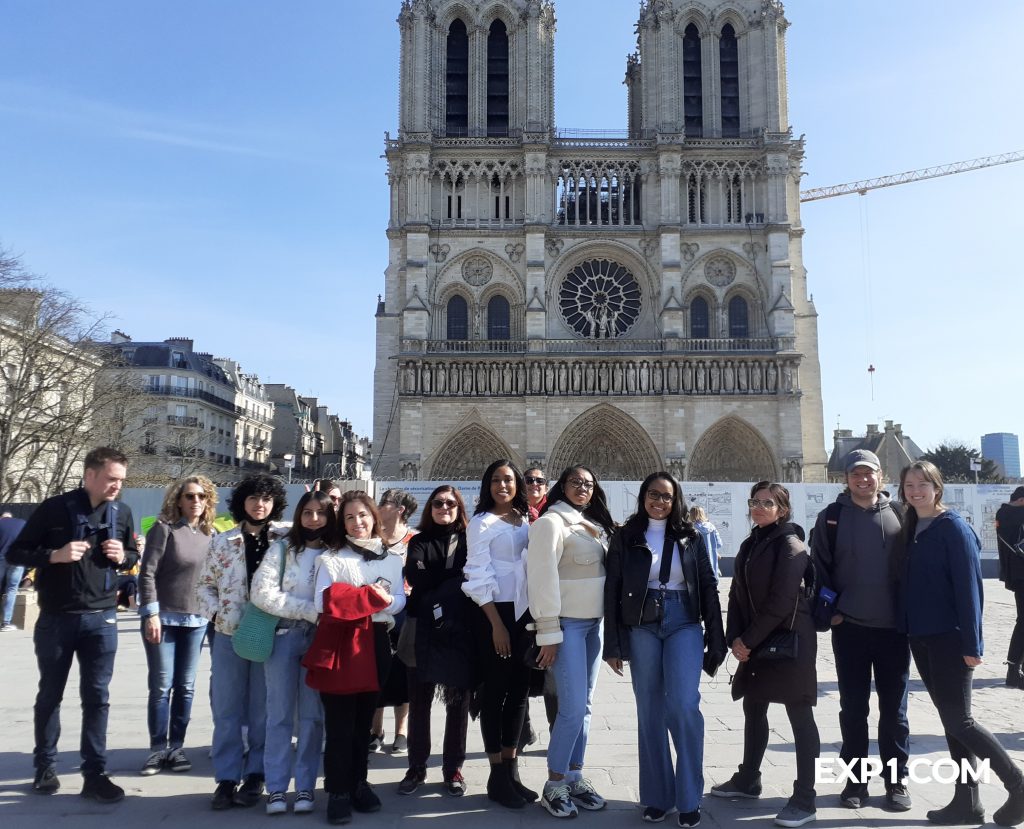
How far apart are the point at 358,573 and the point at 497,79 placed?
99.0 ft

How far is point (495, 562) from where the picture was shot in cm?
444

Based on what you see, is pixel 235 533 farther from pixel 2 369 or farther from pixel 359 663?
pixel 2 369

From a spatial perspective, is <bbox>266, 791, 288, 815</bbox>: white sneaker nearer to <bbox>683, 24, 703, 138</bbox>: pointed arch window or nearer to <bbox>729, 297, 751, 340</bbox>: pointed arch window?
<bbox>729, 297, 751, 340</bbox>: pointed arch window

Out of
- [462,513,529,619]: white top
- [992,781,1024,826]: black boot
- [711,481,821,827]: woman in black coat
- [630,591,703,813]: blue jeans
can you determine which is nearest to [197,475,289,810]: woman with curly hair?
[462,513,529,619]: white top

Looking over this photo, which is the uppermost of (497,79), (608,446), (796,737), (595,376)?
(497,79)

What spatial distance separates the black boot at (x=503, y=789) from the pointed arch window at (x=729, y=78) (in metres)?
30.1

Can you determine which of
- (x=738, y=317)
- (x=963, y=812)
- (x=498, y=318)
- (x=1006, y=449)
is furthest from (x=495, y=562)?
(x=1006, y=449)

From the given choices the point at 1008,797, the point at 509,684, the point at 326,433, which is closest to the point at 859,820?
the point at 1008,797

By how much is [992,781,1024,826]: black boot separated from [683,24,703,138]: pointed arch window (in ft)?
99.0

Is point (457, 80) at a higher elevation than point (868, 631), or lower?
higher

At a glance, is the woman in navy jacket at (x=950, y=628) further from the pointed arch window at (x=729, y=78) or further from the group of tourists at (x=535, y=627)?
the pointed arch window at (x=729, y=78)

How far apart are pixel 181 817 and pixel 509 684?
1.67m

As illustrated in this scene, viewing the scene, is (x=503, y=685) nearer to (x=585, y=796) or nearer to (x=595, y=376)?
(x=585, y=796)

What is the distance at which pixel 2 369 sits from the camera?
18.8m
